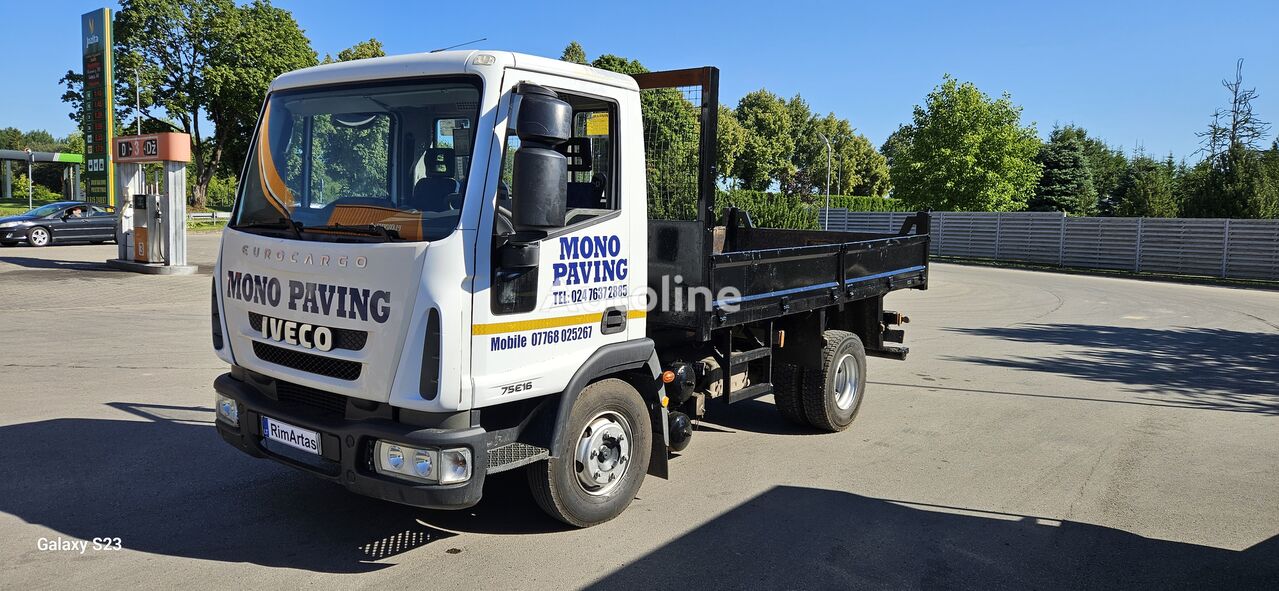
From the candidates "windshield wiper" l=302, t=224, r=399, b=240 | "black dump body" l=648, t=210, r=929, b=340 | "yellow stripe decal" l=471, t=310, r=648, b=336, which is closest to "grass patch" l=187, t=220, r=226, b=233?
"black dump body" l=648, t=210, r=929, b=340

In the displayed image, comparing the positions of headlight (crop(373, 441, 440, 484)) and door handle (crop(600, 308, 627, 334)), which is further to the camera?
door handle (crop(600, 308, 627, 334))

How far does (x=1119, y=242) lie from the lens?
30.1 m

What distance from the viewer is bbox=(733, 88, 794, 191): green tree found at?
6012 cm

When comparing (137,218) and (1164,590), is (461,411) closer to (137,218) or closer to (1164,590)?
(1164,590)

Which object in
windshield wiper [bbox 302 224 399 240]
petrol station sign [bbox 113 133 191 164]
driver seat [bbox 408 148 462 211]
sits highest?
petrol station sign [bbox 113 133 191 164]

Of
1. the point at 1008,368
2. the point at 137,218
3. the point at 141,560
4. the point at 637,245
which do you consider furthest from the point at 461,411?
the point at 137,218

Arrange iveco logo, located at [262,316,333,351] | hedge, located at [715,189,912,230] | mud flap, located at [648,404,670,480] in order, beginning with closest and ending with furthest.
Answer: iveco logo, located at [262,316,333,351] < mud flap, located at [648,404,670,480] < hedge, located at [715,189,912,230]

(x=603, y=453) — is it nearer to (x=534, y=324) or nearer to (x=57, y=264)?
(x=534, y=324)

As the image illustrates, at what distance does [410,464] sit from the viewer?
3912mm

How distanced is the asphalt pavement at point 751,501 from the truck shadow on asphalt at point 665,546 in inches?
0.7

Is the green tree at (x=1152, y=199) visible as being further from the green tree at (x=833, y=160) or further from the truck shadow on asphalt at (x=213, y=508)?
the truck shadow on asphalt at (x=213, y=508)

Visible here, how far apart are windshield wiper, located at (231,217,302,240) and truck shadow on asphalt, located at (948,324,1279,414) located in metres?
8.35

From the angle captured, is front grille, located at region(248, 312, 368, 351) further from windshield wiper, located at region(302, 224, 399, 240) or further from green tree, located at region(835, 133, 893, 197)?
green tree, located at region(835, 133, 893, 197)

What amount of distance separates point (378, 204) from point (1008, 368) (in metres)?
8.75
